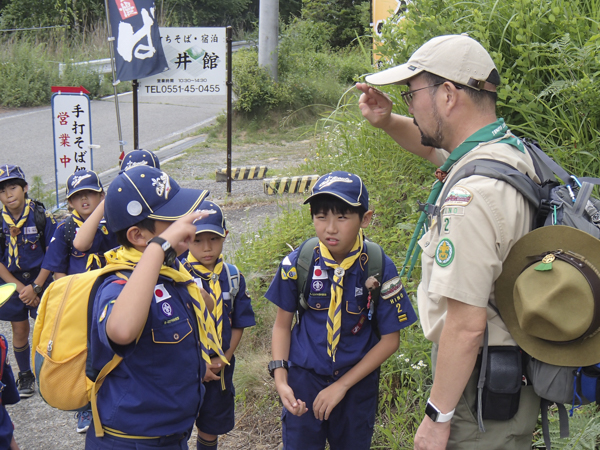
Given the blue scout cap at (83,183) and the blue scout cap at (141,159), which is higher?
the blue scout cap at (141,159)

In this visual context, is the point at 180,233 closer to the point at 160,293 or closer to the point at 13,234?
the point at 160,293

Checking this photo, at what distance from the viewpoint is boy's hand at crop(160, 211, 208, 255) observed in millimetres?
2043

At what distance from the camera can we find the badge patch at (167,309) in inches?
88.9

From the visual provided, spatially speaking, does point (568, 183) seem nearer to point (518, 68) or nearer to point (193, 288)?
point (193, 288)

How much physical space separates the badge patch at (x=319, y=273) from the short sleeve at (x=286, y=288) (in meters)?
0.09

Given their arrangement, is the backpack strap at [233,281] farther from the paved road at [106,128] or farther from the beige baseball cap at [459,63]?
the paved road at [106,128]

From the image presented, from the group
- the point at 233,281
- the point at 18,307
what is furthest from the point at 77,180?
the point at 233,281

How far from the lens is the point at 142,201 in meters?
2.20

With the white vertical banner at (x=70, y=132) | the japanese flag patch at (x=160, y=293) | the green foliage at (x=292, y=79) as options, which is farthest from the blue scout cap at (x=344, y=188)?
the green foliage at (x=292, y=79)

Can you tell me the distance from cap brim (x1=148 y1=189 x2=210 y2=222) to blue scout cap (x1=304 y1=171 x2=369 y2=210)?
629 mm

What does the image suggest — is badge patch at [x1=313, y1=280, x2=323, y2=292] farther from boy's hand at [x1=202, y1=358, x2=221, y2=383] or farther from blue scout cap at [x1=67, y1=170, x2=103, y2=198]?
blue scout cap at [x1=67, y1=170, x2=103, y2=198]

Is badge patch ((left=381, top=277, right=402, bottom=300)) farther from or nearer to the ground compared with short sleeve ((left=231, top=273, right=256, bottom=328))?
farther from the ground

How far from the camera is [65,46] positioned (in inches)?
806

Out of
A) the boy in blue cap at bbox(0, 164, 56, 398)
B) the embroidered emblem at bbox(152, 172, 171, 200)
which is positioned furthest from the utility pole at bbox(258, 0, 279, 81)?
the embroidered emblem at bbox(152, 172, 171, 200)
